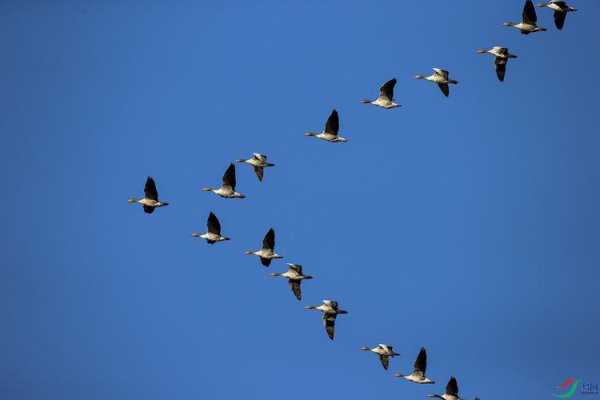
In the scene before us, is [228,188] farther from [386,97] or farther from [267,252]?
[386,97]

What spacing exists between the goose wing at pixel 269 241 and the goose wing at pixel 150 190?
A: 190 inches

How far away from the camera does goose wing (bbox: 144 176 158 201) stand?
73.2 meters

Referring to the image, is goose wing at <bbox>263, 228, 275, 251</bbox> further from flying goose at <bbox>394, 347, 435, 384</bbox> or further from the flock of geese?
flying goose at <bbox>394, 347, 435, 384</bbox>

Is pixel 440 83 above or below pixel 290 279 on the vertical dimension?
above

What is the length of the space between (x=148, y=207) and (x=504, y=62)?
51.3 feet

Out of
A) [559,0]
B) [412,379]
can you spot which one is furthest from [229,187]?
[559,0]

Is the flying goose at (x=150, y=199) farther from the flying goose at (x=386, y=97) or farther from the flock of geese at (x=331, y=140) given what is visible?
the flying goose at (x=386, y=97)

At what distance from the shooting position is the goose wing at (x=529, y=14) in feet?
238

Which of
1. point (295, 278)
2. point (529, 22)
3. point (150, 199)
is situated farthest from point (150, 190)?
point (529, 22)

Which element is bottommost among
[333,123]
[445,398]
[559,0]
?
[445,398]

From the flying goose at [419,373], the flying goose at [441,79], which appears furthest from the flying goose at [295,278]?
the flying goose at [441,79]

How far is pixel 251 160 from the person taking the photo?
242ft

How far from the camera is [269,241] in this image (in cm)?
7281

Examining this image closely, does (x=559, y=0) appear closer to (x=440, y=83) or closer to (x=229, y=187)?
(x=440, y=83)
